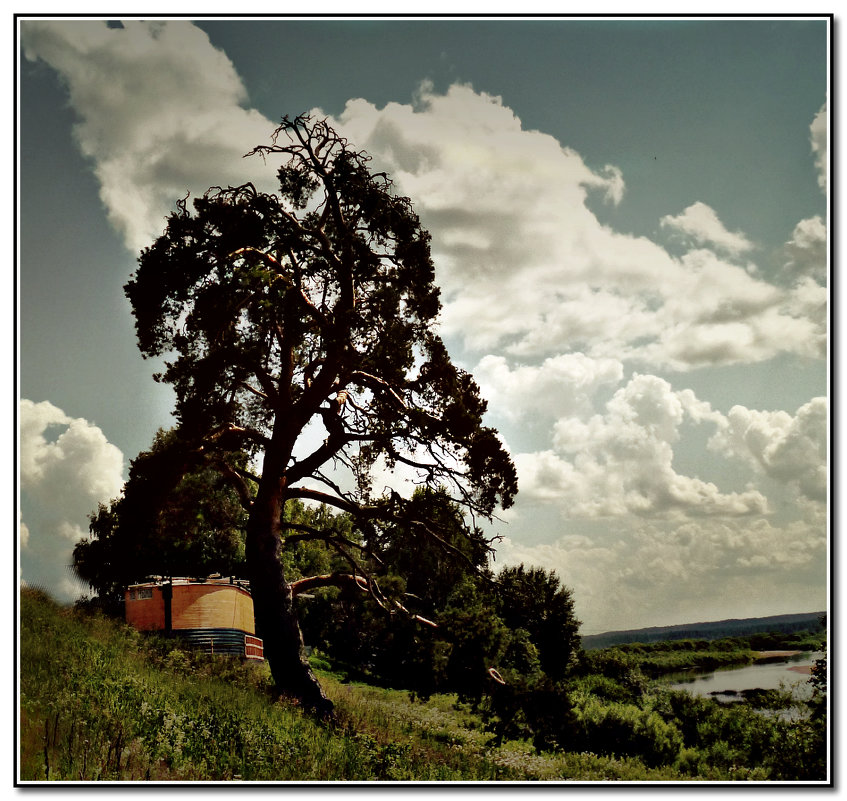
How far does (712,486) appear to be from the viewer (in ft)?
23.6

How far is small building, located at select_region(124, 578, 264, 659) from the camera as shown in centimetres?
735

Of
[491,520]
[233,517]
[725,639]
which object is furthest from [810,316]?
[233,517]

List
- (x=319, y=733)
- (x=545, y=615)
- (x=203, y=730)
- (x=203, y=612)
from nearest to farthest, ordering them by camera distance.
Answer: (x=203, y=730) < (x=319, y=733) < (x=545, y=615) < (x=203, y=612)

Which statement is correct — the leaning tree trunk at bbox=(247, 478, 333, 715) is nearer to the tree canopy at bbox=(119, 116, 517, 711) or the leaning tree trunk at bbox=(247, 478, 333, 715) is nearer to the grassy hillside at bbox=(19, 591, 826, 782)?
the tree canopy at bbox=(119, 116, 517, 711)

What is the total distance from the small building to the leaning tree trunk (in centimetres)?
12

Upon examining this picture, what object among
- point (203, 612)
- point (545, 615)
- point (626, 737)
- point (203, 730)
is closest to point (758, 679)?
point (626, 737)

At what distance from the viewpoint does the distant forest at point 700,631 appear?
22.9 ft

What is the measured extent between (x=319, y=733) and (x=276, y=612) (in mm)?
1204

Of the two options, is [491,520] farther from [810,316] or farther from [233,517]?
[810,316]

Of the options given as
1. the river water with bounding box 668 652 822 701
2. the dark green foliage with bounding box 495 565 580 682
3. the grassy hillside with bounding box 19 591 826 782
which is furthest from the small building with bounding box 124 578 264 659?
the river water with bounding box 668 652 822 701

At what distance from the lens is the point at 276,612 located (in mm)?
7449

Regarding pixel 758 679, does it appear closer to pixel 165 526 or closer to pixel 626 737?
pixel 626 737

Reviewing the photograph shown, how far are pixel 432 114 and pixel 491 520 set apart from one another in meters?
4.11

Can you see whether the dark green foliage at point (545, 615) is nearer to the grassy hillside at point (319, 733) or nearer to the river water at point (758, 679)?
the grassy hillside at point (319, 733)
